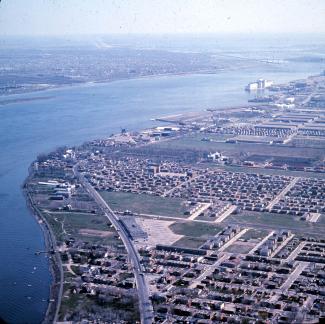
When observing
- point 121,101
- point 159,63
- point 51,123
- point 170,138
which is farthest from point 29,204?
point 159,63

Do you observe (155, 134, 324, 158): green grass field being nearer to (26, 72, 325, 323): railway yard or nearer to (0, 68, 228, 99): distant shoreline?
(26, 72, 325, 323): railway yard

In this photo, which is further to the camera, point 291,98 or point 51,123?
point 291,98

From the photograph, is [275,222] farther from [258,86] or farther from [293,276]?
[258,86]

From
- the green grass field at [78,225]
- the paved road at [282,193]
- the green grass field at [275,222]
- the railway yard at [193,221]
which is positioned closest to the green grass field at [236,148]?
the railway yard at [193,221]

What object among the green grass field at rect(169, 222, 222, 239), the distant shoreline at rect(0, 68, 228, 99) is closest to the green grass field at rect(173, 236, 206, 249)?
the green grass field at rect(169, 222, 222, 239)

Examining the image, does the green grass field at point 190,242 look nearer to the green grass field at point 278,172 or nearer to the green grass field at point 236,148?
the green grass field at point 278,172

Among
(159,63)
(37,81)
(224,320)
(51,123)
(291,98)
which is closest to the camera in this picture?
(224,320)

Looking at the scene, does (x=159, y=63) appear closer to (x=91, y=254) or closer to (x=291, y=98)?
(x=291, y=98)

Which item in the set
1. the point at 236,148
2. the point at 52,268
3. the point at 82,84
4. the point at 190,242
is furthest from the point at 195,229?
the point at 82,84
